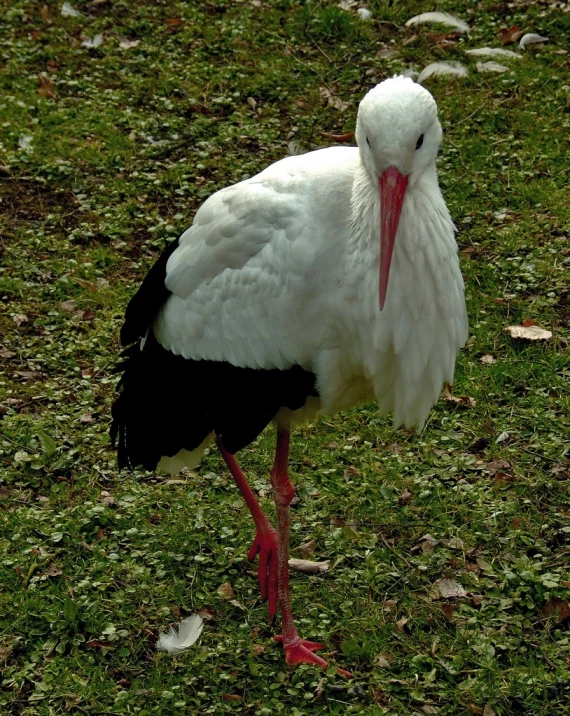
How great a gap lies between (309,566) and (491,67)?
4.73 meters

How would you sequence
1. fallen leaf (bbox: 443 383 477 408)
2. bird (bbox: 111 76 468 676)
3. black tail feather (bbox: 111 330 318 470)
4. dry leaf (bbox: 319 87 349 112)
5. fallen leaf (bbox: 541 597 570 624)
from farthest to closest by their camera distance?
dry leaf (bbox: 319 87 349 112)
fallen leaf (bbox: 443 383 477 408)
fallen leaf (bbox: 541 597 570 624)
black tail feather (bbox: 111 330 318 470)
bird (bbox: 111 76 468 676)

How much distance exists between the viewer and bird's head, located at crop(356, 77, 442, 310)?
3.10 metres

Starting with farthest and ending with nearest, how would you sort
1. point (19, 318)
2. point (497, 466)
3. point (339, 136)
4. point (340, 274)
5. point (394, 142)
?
point (339, 136) < point (19, 318) < point (497, 466) < point (340, 274) < point (394, 142)

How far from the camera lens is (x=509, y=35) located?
8008 mm

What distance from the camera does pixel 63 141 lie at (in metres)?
7.28

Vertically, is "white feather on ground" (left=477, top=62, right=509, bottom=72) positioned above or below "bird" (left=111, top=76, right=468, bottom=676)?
below

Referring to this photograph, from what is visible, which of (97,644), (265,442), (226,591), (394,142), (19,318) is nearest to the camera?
(394,142)

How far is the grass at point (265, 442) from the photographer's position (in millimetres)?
4004

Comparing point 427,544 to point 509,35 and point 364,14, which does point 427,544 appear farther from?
point 364,14

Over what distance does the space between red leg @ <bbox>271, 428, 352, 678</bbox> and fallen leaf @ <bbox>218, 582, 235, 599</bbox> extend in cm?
27

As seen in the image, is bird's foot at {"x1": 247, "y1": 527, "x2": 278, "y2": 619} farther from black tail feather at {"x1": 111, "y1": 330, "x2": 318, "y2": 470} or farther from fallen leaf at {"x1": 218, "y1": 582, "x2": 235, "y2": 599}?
black tail feather at {"x1": 111, "y1": 330, "x2": 318, "y2": 470}

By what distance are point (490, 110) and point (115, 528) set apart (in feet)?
14.1

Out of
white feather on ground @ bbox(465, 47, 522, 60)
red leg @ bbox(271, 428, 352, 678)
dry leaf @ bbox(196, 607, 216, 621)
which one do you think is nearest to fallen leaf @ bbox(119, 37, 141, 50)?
white feather on ground @ bbox(465, 47, 522, 60)

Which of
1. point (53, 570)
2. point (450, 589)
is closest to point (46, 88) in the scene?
point (53, 570)
